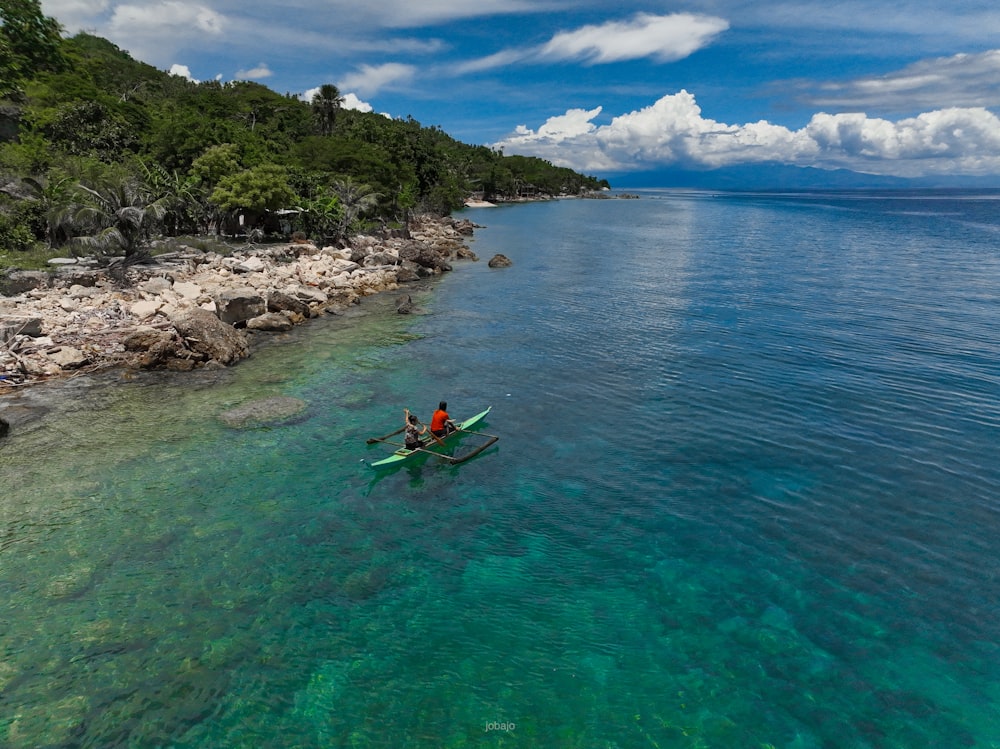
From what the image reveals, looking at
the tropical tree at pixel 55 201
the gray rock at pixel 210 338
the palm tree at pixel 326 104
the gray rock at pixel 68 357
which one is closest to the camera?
the gray rock at pixel 68 357

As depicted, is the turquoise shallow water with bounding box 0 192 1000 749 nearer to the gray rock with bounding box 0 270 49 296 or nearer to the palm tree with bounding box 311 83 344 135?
the gray rock with bounding box 0 270 49 296

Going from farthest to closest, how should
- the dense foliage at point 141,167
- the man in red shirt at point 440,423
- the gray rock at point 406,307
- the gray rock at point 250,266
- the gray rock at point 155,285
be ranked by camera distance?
the gray rock at point 250,266 < the gray rock at point 406,307 < the dense foliage at point 141,167 < the gray rock at point 155,285 < the man in red shirt at point 440,423

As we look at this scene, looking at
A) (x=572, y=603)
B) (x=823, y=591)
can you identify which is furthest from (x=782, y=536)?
(x=572, y=603)

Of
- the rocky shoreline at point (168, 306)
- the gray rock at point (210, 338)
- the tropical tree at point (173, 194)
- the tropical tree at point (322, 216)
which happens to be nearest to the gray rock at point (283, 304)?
the rocky shoreline at point (168, 306)

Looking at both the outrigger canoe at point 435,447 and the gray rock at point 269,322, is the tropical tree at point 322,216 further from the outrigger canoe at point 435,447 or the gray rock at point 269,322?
the outrigger canoe at point 435,447

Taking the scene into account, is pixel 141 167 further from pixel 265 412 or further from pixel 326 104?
pixel 326 104

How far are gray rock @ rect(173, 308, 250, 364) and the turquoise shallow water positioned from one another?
1.64 m

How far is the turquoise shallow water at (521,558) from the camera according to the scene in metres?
11.0

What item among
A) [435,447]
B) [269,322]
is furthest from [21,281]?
[435,447]

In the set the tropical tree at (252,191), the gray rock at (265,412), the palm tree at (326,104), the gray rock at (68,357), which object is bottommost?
the gray rock at (265,412)

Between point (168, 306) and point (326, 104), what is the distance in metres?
93.4

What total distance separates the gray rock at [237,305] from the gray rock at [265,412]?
12655 millimetres

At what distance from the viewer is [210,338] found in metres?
29.1

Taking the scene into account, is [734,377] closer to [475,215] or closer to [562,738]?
[562,738]
